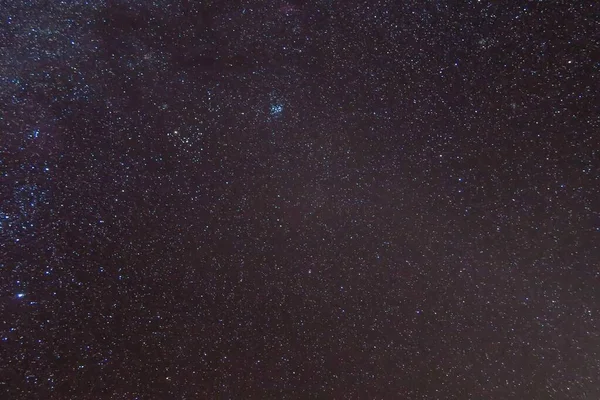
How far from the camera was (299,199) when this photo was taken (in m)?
0.52

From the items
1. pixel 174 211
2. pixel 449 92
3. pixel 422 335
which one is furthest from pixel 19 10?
pixel 422 335

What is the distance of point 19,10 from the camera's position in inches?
19.1

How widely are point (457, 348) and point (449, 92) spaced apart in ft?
1.09

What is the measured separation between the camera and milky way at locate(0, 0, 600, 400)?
1.63 feet

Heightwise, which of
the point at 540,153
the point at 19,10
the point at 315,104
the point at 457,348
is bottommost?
the point at 457,348

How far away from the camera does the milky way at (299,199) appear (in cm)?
50

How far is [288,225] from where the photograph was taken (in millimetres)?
527

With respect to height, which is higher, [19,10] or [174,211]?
[19,10]

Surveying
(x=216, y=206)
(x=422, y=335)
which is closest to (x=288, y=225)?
(x=216, y=206)

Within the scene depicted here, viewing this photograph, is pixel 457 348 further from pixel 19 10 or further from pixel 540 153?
pixel 19 10

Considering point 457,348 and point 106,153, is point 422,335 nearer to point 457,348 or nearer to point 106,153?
point 457,348

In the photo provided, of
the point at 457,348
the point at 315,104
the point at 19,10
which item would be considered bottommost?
the point at 457,348

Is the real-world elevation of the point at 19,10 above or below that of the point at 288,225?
above

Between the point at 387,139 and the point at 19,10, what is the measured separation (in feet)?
1.53
